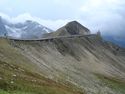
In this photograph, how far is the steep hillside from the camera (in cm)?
11156

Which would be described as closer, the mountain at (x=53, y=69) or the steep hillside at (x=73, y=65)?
the mountain at (x=53, y=69)

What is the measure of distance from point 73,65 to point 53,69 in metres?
33.9

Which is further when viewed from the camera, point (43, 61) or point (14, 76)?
point (43, 61)

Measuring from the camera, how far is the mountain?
213 ft

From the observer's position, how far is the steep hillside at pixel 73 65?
112m

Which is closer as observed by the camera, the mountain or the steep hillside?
the mountain

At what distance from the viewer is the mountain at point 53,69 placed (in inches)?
2557

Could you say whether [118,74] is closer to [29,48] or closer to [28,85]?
[29,48]

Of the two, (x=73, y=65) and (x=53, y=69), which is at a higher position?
(x=73, y=65)

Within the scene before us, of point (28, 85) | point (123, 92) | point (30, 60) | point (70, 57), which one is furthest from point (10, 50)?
point (70, 57)

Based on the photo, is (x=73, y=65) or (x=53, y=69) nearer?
(x=53, y=69)

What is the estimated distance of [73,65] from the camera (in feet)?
492

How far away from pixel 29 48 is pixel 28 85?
225 feet

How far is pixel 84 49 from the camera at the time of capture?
194 meters
